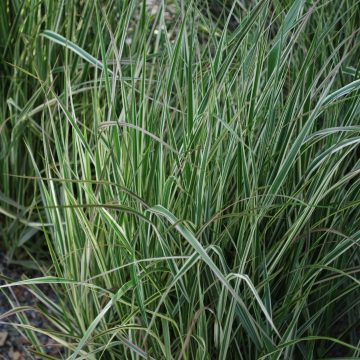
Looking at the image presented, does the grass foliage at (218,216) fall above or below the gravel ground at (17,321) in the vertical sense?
above

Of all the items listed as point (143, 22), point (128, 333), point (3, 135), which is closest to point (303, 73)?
point (143, 22)

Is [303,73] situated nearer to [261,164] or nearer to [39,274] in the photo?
[261,164]

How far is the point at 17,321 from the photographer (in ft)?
7.63

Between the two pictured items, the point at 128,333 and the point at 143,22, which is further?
the point at 143,22

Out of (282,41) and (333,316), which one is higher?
(282,41)

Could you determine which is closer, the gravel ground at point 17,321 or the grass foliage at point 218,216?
the grass foliage at point 218,216

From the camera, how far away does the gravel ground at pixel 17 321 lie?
222 centimetres

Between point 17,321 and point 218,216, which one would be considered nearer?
point 218,216

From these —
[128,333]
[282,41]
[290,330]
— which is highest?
[282,41]

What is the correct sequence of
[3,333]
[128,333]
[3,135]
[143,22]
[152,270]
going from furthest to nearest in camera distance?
[3,135] → [3,333] → [143,22] → [128,333] → [152,270]

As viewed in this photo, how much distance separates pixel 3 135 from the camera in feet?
8.13

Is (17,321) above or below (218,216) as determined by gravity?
below

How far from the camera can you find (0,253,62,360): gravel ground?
2.22 meters

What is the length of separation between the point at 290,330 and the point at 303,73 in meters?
0.59
